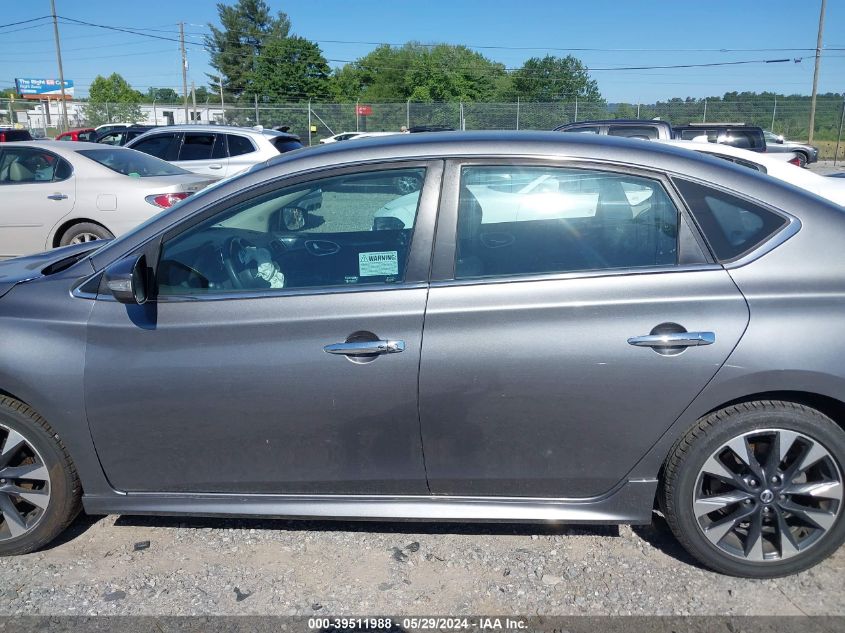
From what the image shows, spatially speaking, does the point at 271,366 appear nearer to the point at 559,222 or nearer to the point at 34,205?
the point at 559,222

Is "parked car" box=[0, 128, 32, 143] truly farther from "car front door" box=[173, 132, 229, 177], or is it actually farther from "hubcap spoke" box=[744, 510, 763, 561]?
"hubcap spoke" box=[744, 510, 763, 561]

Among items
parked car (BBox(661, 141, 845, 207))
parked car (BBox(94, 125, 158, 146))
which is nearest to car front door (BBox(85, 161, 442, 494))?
parked car (BBox(661, 141, 845, 207))

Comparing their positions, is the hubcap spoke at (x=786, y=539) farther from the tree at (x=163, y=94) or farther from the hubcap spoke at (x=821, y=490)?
the tree at (x=163, y=94)

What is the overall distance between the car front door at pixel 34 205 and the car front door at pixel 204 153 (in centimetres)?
451

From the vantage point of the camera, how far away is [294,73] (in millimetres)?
70000

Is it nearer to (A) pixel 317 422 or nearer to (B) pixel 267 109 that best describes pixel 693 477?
(A) pixel 317 422

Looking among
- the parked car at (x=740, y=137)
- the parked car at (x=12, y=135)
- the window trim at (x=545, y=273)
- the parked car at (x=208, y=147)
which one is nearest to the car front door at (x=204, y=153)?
the parked car at (x=208, y=147)

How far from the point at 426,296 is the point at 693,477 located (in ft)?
4.11

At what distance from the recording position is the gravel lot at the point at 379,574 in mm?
2734

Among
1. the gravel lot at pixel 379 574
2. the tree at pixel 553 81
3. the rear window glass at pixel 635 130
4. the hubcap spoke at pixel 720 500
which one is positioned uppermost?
the tree at pixel 553 81

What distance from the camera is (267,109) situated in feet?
113

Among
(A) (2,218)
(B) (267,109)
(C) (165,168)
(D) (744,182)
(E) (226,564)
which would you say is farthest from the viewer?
(B) (267,109)

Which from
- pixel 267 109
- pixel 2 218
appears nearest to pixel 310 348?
pixel 2 218

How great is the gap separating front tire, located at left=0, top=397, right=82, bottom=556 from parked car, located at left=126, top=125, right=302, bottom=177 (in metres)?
10.2
